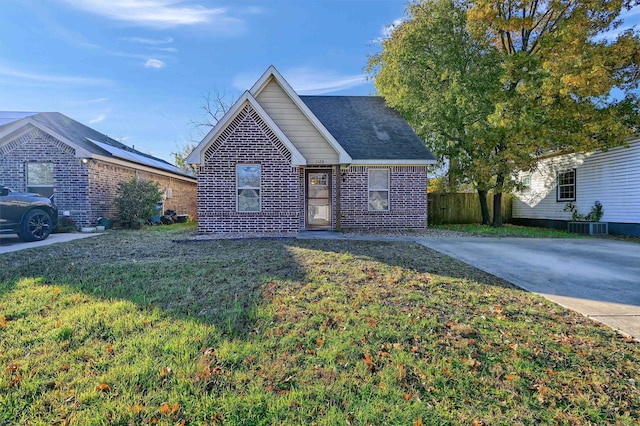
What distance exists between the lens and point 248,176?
416 inches

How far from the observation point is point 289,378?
8.01 ft

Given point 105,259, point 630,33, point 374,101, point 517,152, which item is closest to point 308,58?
point 374,101

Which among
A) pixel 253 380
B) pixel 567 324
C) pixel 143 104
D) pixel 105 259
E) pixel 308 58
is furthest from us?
pixel 143 104

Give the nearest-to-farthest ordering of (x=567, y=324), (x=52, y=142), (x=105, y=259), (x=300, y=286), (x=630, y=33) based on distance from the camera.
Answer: (x=567, y=324), (x=300, y=286), (x=105, y=259), (x=630, y=33), (x=52, y=142)

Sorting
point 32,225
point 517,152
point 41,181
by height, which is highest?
point 517,152

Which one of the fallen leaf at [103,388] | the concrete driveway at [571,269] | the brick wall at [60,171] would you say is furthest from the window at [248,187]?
the fallen leaf at [103,388]

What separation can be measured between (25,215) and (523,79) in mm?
17509

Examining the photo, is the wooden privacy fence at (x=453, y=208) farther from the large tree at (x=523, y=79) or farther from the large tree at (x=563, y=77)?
the large tree at (x=563, y=77)

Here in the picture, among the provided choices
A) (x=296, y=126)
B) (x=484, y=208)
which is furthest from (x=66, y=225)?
Answer: (x=484, y=208)

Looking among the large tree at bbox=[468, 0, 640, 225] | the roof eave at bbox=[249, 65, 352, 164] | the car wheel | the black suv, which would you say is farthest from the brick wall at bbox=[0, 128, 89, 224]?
the large tree at bbox=[468, 0, 640, 225]

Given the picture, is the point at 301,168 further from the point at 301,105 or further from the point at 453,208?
the point at 453,208

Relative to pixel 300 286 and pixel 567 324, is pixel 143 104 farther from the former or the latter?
pixel 567 324

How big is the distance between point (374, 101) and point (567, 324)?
14828 mm

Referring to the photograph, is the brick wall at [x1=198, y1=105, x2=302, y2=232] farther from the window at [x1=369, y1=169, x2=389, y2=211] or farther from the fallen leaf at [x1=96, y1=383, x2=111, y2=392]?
the fallen leaf at [x1=96, y1=383, x2=111, y2=392]
